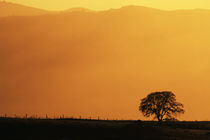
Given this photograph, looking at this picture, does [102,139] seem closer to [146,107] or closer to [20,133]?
[20,133]

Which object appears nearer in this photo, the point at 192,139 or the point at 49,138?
the point at 49,138

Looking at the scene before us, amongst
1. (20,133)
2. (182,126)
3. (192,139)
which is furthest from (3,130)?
(182,126)

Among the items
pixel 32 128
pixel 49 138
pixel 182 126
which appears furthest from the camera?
pixel 182 126

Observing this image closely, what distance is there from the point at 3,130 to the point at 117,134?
66.2ft

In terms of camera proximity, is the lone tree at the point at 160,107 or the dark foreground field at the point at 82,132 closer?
the dark foreground field at the point at 82,132

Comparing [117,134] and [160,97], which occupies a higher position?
[160,97]

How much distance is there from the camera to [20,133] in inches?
3410

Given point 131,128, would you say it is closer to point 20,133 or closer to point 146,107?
point 20,133

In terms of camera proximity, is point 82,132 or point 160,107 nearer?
point 82,132

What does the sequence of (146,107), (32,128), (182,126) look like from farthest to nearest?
(146,107) < (182,126) < (32,128)

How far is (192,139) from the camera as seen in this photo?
9269 centimetres

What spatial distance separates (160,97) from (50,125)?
149 ft

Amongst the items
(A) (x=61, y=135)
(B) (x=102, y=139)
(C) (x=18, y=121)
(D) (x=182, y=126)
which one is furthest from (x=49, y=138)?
(D) (x=182, y=126)

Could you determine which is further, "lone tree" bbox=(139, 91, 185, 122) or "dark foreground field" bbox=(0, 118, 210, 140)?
"lone tree" bbox=(139, 91, 185, 122)
